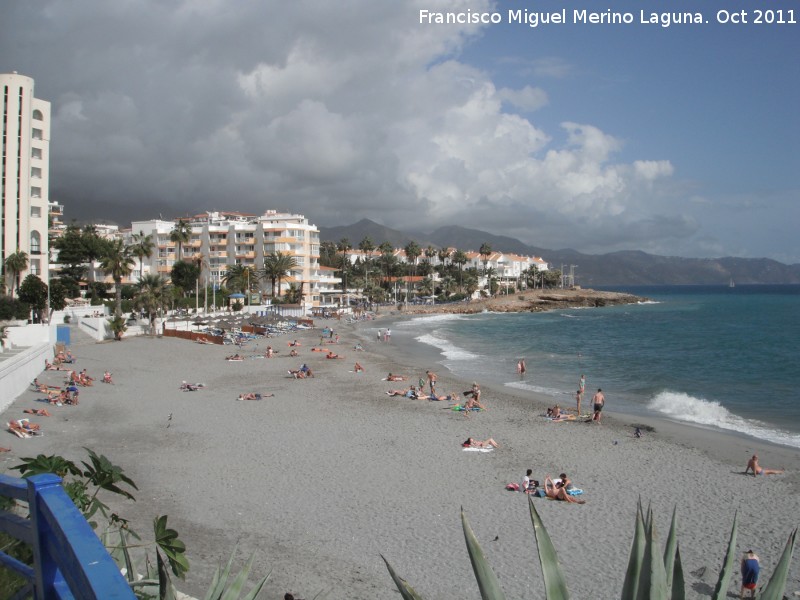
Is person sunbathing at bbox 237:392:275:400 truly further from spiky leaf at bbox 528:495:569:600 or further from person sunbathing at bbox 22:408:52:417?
spiky leaf at bbox 528:495:569:600

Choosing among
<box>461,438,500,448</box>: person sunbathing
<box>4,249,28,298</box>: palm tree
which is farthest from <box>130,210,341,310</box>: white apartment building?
<box>461,438,500,448</box>: person sunbathing

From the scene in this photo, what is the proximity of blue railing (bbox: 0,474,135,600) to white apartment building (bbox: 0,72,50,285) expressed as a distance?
146ft

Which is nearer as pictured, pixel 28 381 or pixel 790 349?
pixel 28 381

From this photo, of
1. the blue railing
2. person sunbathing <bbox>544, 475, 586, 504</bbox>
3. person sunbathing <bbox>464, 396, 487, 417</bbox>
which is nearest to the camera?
the blue railing

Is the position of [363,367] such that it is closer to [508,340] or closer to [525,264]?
[508,340]

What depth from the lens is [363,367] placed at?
34812 millimetres

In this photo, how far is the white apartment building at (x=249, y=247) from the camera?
8088 cm

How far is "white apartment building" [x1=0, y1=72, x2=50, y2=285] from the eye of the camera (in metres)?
41.0

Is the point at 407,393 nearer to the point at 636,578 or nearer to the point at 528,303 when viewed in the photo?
the point at 636,578

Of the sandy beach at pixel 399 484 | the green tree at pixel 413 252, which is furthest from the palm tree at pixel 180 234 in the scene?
the green tree at pixel 413 252

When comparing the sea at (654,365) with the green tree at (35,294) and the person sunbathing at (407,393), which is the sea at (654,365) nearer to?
the person sunbathing at (407,393)

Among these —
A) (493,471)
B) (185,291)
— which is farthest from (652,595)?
(185,291)

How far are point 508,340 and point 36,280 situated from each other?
35297mm

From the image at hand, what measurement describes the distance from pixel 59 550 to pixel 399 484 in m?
12.9
